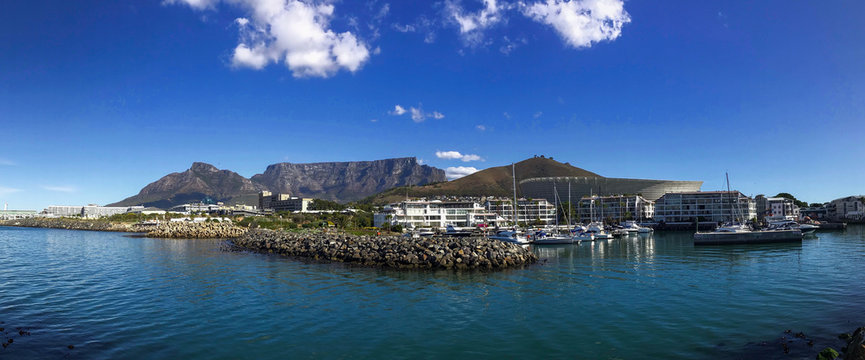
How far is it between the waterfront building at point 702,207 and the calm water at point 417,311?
114380mm

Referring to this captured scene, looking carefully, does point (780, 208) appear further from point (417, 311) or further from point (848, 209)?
point (417, 311)

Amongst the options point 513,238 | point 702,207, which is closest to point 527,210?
point 702,207

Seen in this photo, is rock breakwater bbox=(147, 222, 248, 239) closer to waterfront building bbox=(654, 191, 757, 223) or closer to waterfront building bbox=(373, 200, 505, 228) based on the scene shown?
waterfront building bbox=(373, 200, 505, 228)

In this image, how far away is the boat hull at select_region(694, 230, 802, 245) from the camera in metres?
64.9

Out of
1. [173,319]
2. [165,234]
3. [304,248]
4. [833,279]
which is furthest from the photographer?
[165,234]

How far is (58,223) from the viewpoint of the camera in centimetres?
14825

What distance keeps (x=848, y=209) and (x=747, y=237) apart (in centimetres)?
13947

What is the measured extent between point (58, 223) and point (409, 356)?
601 ft

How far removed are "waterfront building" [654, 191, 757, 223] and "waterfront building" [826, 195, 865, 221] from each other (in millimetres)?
33864

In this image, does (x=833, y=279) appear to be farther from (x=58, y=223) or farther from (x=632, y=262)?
(x=58, y=223)

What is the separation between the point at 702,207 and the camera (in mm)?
140250

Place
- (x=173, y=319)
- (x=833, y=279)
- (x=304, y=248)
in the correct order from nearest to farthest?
(x=173, y=319)
(x=833, y=279)
(x=304, y=248)

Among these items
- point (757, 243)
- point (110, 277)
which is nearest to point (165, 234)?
point (110, 277)

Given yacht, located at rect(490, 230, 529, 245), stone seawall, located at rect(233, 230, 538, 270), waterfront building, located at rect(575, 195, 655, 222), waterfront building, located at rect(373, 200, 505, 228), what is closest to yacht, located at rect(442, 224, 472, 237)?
waterfront building, located at rect(373, 200, 505, 228)
